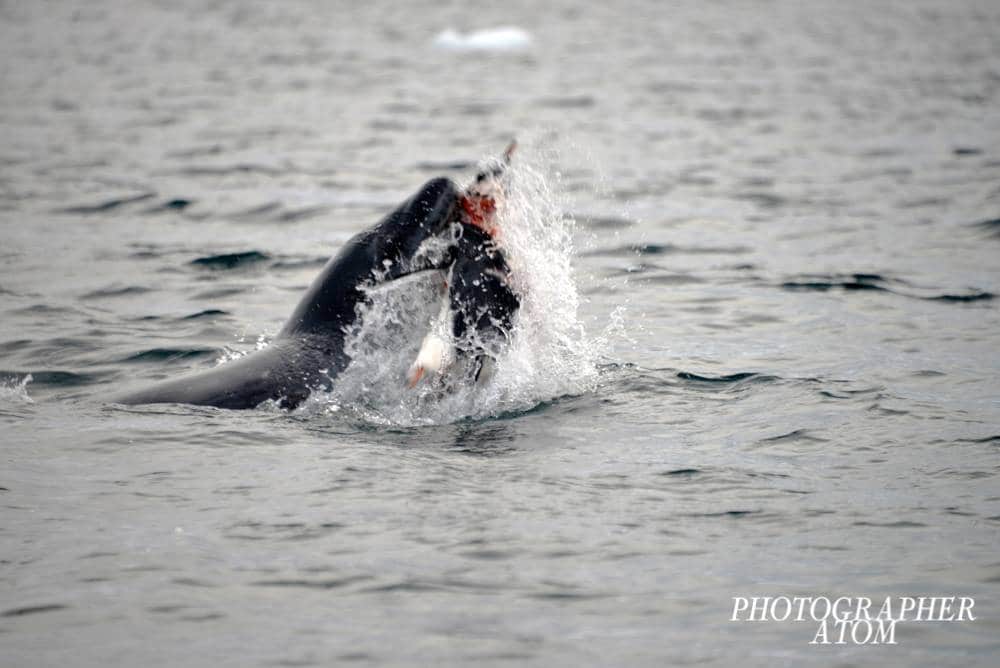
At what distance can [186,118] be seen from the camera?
24.8 m

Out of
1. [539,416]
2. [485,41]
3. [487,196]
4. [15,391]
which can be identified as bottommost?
[539,416]

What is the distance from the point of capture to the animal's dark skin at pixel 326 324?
26.8 ft

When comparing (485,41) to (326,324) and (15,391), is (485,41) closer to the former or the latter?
(15,391)

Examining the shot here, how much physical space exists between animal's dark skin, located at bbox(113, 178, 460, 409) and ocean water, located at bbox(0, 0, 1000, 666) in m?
0.17

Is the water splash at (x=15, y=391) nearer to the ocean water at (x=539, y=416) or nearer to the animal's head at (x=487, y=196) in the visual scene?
the ocean water at (x=539, y=416)

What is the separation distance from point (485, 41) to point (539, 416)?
33.1m

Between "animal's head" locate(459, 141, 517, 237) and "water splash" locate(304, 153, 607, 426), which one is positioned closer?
"water splash" locate(304, 153, 607, 426)

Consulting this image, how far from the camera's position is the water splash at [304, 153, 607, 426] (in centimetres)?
827

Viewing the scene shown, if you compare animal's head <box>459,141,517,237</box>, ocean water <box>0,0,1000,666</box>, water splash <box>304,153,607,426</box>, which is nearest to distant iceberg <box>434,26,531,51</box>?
ocean water <box>0,0,1000,666</box>

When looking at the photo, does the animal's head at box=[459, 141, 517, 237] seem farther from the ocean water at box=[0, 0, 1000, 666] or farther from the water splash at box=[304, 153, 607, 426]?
the ocean water at box=[0, 0, 1000, 666]

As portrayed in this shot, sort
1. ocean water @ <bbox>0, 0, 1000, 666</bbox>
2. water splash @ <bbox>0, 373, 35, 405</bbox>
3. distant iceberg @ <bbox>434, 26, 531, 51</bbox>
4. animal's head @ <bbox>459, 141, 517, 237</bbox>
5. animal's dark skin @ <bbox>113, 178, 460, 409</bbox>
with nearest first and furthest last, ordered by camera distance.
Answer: ocean water @ <bbox>0, 0, 1000, 666</bbox> < animal's dark skin @ <bbox>113, 178, 460, 409</bbox> < animal's head @ <bbox>459, 141, 517, 237</bbox> < water splash @ <bbox>0, 373, 35, 405</bbox> < distant iceberg @ <bbox>434, 26, 531, 51</bbox>

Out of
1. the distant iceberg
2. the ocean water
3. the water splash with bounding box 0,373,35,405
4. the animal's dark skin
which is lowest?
the ocean water

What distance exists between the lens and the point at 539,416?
838 cm

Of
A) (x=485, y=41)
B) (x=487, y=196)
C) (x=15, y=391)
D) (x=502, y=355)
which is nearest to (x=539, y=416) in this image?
(x=502, y=355)
